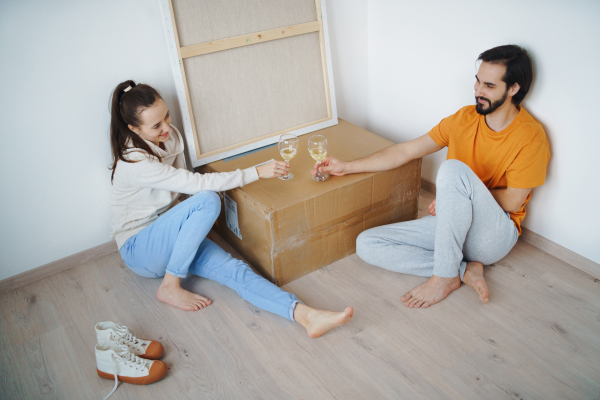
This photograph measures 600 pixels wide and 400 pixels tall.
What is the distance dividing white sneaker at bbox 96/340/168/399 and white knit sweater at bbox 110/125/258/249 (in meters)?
0.53

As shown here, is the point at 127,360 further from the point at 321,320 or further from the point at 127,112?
the point at 127,112

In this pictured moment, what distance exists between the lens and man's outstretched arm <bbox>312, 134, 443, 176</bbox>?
1.94m

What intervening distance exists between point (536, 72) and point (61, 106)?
191cm

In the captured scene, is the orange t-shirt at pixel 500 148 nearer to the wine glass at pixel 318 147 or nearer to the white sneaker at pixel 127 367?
the wine glass at pixel 318 147

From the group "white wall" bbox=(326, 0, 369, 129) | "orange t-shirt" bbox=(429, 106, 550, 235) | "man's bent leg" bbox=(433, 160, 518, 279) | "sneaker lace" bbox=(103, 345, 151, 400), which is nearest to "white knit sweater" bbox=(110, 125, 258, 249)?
"sneaker lace" bbox=(103, 345, 151, 400)

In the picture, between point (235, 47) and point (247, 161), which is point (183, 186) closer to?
point (247, 161)

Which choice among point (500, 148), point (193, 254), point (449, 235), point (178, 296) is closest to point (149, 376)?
point (178, 296)

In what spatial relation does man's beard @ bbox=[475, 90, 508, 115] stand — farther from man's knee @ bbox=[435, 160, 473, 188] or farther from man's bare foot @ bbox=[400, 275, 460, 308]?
man's bare foot @ bbox=[400, 275, 460, 308]

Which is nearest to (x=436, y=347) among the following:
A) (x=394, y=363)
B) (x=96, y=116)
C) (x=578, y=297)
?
(x=394, y=363)

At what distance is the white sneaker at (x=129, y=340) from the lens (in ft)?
5.21

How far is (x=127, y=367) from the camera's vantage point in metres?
1.53

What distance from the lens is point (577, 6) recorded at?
166 cm

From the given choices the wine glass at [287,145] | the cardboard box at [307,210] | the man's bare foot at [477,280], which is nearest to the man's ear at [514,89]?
the cardboard box at [307,210]

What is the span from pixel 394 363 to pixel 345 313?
0.76ft
